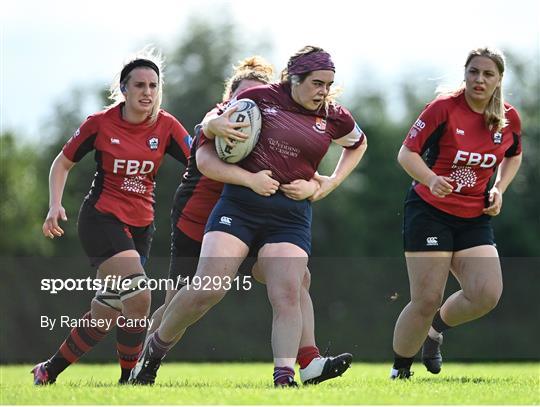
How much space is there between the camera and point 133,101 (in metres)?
8.34

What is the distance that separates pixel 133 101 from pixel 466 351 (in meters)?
24.3

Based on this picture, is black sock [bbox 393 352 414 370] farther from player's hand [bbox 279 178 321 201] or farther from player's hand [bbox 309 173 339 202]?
player's hand [bbox 279 178 321 201]

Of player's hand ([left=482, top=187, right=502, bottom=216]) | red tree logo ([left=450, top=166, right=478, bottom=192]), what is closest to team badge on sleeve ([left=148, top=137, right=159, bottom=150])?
red tree logo ([left=450, top=166, right=478, bottom=192])

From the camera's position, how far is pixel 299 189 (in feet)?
23.8

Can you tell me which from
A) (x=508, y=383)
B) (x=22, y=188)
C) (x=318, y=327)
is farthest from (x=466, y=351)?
(x=508, y=383)

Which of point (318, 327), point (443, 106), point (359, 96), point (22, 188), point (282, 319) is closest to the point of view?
point (282, 319)

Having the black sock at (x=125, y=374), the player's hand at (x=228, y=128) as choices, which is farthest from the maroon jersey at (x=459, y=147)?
the black sock at (x=125, y=374)

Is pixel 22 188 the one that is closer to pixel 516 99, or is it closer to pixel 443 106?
pixel 516 99

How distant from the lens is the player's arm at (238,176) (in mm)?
7176

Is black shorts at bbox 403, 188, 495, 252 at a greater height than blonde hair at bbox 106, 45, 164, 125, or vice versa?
blonde hair at bbox 106, 45, 164, 125

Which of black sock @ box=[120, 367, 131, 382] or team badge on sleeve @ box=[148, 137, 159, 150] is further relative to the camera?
team badge on sleeve @ box=[148, 137, 159, 150]

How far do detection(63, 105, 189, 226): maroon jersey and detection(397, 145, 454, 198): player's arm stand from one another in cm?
Answer: 191

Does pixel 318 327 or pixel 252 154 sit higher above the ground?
pixel 252 154

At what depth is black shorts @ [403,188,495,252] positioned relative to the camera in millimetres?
8172
